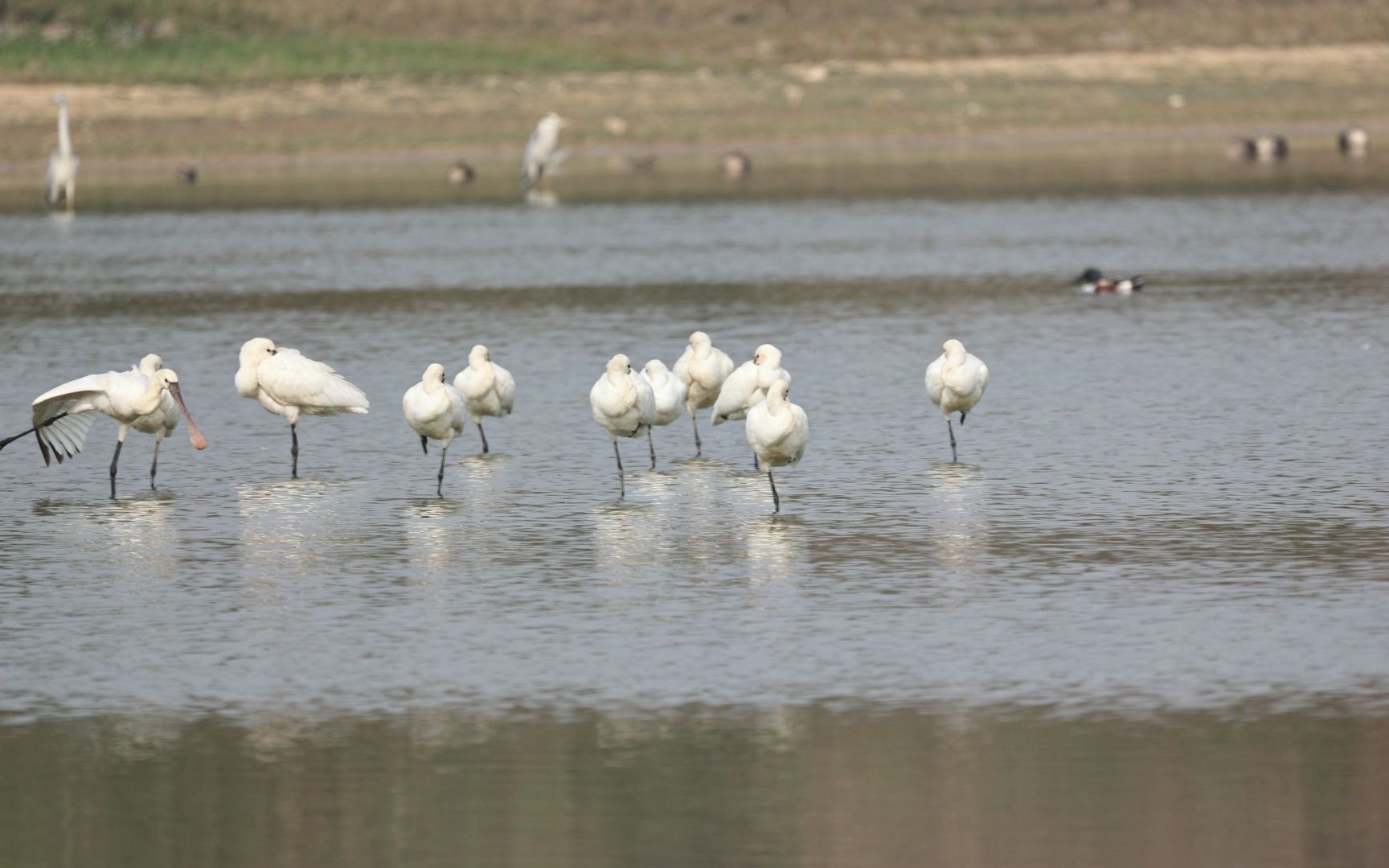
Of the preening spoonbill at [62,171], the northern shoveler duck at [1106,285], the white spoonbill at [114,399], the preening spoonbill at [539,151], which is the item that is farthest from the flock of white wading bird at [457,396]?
the preening spoonbill at [539,151]

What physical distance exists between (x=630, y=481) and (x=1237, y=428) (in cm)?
466

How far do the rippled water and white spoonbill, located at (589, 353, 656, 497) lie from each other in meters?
0.45

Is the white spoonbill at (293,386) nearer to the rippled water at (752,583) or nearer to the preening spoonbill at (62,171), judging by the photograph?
the rippled water at (752,583)

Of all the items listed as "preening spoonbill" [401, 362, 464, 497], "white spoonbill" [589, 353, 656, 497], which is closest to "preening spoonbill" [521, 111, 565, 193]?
"preening spoonbill" [401, 362, 464, 497]

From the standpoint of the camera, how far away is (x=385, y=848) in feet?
28.9

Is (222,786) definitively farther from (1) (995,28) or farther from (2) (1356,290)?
(1) (995,28)

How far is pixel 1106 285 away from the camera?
27.6 meters

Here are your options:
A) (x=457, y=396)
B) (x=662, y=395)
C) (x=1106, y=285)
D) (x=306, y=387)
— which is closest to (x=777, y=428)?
(x=662, y=395)

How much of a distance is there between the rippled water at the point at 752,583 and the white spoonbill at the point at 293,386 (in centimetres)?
44

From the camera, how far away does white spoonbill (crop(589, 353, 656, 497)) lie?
15.9 metres

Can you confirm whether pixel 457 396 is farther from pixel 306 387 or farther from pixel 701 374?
pixel 701 374

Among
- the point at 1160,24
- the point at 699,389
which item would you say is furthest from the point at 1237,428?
the point at 1160,24

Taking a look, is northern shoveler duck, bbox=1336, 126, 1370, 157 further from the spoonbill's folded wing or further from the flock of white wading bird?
the spoonbill's folded wing

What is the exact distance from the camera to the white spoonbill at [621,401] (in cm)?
1595
